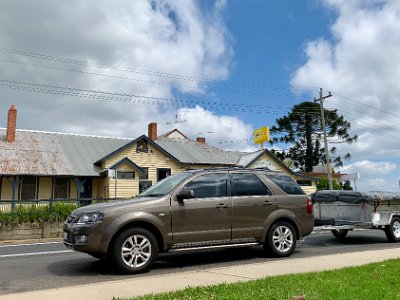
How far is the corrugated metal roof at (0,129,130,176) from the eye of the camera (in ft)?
91.9

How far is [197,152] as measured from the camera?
38594 millimetres

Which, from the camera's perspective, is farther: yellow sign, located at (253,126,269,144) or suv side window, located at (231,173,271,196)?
yellow sign, located at (253,126,269,144)

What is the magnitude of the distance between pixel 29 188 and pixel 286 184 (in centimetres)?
2355

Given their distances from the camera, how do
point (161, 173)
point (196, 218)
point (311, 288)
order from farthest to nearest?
point (161, 173)
point (196, 218)
point (311, 288)

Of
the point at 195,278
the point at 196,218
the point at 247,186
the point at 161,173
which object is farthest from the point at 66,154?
the point at 195,278

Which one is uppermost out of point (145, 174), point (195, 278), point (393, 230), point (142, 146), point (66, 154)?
point (142, 146)

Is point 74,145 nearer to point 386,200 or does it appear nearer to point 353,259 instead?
point 386,200

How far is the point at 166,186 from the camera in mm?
8859

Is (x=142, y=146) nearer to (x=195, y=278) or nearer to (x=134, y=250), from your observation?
(x=134, y=250)

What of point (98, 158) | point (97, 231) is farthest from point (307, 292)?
point (98, 158)

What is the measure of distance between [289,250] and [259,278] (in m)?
2.88

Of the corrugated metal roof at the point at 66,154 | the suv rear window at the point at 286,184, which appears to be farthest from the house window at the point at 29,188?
the suv rear window at the point at 286,184

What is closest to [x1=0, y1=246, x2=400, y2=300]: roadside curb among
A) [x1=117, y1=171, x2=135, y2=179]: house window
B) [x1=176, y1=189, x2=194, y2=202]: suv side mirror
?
[x1=176, y1=189, x2=194, y2=202]: suv side mirror

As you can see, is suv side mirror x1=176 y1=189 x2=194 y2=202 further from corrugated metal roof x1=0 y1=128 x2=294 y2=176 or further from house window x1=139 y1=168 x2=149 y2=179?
house window x1=139 y1=168 x2=149 y2=179
